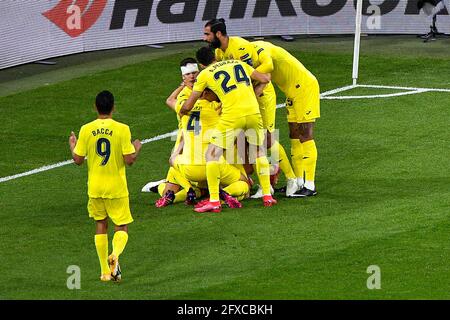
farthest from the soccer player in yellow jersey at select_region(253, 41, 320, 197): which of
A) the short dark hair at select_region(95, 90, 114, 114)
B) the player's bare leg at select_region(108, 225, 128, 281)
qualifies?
the short dark hair at select_region(95, 90, 114, 114)

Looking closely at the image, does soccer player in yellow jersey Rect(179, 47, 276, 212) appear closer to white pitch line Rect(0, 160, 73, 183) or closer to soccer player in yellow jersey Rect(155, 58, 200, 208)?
soccer player in yellow jersey Rect(155, 58, 200, 208)

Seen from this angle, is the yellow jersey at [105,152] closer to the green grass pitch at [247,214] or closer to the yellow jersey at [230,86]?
the green grass pitch at [247,214]

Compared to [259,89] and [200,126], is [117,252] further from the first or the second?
[259,89]

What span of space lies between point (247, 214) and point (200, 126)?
1475 millimetres

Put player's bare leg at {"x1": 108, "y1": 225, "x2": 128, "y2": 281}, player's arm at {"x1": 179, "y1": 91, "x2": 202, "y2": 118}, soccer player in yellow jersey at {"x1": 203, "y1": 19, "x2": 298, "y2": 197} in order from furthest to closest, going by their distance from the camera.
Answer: soccer player in yellow jersey at {"x1": 203, "y1": 19, "x2": 298, "y2": 197} → player's arm at {"x1": 179, "y1": 91, "x2": 202, "y2": 118} → player's bare leg at {"x1": 108, "y1": 225, "x2": 128, "y2": 281}

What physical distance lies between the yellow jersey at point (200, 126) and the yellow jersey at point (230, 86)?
493mm

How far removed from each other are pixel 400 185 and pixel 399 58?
10116 millimetres

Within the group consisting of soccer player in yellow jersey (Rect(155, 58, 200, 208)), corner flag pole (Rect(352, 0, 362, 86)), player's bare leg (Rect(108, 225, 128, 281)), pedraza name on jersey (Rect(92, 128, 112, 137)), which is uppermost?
corner flag pole (Rect(352, 0, 362, 86))

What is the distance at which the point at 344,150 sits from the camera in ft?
63.4

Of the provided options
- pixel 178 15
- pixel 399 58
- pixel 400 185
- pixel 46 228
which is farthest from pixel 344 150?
pixel 178 15

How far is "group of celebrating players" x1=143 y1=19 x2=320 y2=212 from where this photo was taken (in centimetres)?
1588

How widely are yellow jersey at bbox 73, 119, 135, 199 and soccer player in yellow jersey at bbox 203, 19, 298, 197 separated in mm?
3435

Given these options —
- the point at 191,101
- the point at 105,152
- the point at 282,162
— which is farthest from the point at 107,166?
the point at 282,162

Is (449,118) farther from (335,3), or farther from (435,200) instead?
(335,3)
